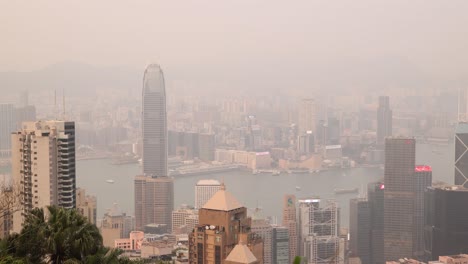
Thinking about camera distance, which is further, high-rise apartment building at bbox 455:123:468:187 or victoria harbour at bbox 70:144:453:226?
high-rise apartment building at bbox 455:123:468:187

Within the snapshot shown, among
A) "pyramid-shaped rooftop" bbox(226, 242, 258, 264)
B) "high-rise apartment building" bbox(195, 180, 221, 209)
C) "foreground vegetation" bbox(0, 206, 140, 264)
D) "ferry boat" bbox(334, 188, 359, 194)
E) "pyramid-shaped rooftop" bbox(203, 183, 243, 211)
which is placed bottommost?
"ferry boat" bbox(334, 188, 359, 194)

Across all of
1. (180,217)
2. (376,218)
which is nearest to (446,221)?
(376,218)

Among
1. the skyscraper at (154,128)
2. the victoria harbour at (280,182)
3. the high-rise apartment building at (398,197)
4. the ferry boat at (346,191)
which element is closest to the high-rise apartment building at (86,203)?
the victoria harbour at (280,182)

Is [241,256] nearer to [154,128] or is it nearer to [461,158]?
[461,158]

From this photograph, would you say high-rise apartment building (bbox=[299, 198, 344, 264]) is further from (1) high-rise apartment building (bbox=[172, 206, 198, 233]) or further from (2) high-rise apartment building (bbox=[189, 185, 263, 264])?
(2) high-rise apartment building (bbox=[189, 185, 263, 264])

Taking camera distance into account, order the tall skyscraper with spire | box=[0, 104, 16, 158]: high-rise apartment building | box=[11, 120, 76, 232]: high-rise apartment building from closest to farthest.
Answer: box=[11, 120, 76, 232]: high-rise apartment building → box=[0, 104, 16, 158]: high-rise apartment building → the tall skyscraper with spire

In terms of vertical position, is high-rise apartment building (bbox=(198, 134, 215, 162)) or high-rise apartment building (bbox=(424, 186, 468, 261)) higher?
high-rise apartment building (bbox=(198, 134, 215, 162))

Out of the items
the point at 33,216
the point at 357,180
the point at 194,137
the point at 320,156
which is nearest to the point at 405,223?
the point at 357,180

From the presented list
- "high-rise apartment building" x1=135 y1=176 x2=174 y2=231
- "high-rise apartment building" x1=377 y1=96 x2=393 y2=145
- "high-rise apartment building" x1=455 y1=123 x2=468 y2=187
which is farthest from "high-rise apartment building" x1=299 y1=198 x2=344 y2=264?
"high-rise apartment building" x1=135 y1=176 x2=174 y2=231
